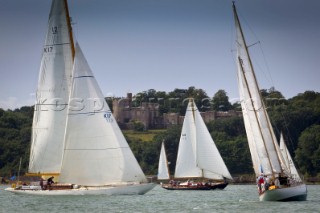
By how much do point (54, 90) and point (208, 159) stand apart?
25.2 metres

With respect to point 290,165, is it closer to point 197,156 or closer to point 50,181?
point 197,156

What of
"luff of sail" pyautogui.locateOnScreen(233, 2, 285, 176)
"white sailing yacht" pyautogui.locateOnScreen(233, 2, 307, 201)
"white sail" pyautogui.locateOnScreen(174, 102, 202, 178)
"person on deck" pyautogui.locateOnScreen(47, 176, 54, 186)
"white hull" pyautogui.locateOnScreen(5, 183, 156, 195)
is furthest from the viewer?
"white sail" pyautogui.locateOnScreen(174, 102, 202, 178)

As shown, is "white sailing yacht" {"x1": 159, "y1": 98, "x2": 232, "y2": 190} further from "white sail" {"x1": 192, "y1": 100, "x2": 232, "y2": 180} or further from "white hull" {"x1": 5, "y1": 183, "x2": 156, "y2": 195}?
"white hull" {"x1": 5, "y1": 183, "x2": 156, "y2": 195}

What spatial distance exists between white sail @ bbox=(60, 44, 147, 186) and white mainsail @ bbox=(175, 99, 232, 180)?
83.8ft

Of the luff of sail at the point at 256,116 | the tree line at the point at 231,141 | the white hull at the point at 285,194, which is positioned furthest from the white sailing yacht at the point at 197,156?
the tree line at the point at 231,141

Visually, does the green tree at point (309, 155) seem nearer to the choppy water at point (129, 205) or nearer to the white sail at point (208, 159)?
the white sail at point (208, 159)

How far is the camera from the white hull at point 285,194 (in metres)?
50.6

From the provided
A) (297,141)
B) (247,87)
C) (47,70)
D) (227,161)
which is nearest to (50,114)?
(47,70)

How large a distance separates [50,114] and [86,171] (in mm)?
6012

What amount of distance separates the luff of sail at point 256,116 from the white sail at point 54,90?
12.3 meters

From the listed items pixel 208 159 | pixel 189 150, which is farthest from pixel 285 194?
pixel 189 150

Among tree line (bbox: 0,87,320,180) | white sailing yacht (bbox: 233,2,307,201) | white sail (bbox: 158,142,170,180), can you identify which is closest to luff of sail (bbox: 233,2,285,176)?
white sailing yacht (bbox: 233,2,307,201)

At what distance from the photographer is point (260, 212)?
4681 cm

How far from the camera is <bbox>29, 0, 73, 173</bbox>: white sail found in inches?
2341
